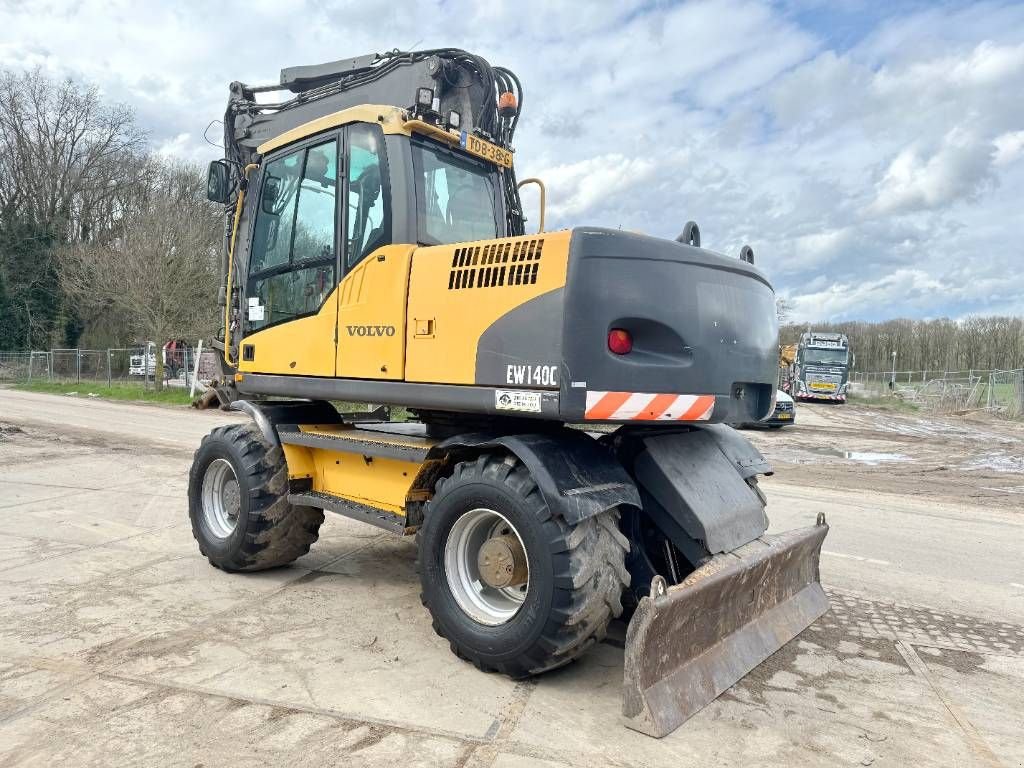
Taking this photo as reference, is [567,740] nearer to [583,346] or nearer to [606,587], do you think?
[606,587]

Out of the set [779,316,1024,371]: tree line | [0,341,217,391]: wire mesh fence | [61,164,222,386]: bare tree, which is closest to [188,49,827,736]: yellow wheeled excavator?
[0,341,217,391]: wire mesh fence

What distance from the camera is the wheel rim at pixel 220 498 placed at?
552 cm

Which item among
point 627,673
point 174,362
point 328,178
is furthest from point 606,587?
point 174,362

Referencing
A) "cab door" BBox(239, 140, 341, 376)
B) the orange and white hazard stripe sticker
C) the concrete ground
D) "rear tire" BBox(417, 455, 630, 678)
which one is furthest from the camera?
"cab door" BBox(239, 140, 341, 376)

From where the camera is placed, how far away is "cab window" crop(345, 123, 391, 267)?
4.58 meters

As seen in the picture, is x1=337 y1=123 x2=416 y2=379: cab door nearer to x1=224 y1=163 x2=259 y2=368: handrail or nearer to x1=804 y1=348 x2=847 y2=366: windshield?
x1=224 y1=163 x2=259 y2=368: handrail

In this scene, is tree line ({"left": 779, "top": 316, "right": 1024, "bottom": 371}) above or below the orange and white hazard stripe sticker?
above

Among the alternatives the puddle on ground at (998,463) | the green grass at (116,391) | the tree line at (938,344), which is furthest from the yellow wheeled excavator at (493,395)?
the tree line at (938,344)

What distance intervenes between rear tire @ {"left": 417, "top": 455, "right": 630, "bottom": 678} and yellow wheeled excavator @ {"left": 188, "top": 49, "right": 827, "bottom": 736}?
1cm

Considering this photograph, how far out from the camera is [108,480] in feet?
29.2

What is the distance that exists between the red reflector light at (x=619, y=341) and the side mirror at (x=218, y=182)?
3724mm

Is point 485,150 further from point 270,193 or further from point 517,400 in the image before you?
point 517,400

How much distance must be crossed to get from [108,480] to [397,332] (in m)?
6.38

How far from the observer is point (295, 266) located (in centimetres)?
520
